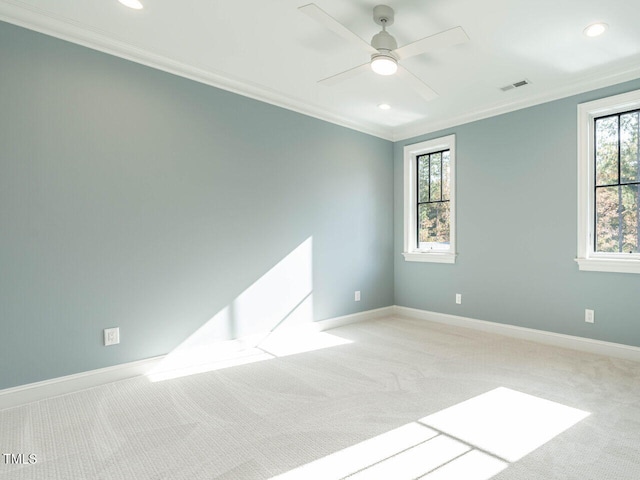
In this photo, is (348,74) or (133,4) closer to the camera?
(133,4)

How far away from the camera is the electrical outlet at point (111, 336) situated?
8.90 feet

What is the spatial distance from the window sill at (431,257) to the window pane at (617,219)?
4.94 feet

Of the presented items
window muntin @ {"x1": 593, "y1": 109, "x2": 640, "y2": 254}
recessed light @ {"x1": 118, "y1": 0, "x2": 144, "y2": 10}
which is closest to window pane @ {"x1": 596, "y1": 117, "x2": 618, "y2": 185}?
window muntin @ {"x1": 593, "y1": 109, "x2": 640, "y2": 254}

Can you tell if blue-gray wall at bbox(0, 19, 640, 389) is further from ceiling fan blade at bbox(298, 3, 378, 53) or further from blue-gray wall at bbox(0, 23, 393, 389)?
ceiling fan blade at bbox(298, 3, 378, 53)

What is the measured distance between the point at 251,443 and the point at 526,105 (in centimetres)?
414

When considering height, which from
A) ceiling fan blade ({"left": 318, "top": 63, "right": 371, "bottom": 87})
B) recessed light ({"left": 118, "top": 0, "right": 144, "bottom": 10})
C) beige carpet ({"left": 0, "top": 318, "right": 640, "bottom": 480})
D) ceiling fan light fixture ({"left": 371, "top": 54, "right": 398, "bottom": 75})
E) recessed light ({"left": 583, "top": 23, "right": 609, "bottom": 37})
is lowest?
beige carpet ({"left": 0, "top": 318, "right": 640, "bottom": 480})

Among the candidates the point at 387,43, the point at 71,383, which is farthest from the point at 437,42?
the point at 71,383

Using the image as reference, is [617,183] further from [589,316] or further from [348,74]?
[348,74]

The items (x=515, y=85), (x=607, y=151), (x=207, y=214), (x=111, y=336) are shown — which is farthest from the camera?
(x=515, y=85)

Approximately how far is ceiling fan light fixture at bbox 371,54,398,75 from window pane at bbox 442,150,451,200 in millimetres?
2439

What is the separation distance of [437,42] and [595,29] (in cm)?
134

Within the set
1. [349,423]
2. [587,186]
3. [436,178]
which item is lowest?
[349,423]

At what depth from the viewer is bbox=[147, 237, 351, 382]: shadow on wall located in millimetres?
3143

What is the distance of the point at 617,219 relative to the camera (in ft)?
11.0
